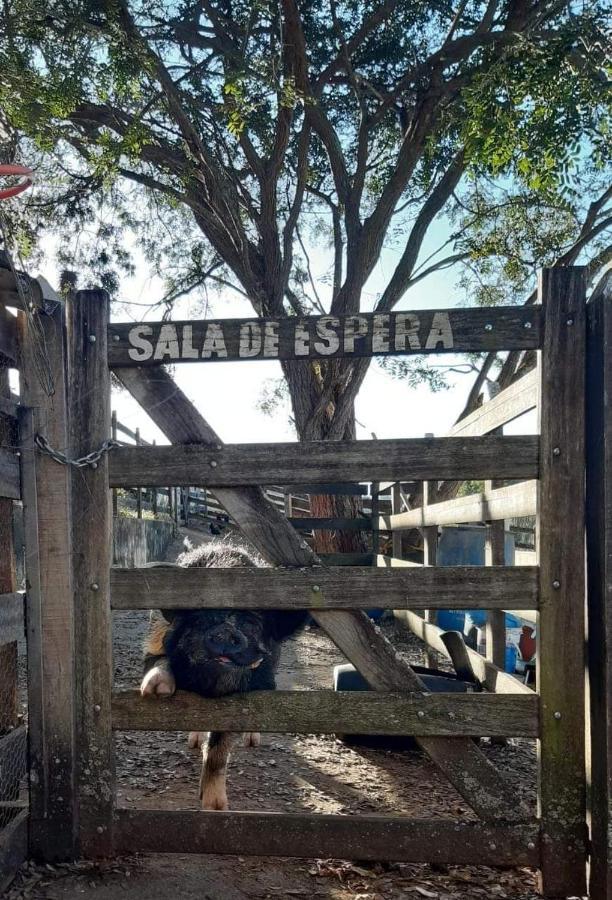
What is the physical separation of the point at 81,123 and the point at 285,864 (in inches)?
405

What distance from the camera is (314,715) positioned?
3053mm

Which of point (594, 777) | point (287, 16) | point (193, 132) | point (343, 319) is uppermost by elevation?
point (287, 16)

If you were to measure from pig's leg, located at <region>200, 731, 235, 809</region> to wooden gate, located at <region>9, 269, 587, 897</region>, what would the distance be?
2.28 feet

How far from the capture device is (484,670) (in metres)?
4.70

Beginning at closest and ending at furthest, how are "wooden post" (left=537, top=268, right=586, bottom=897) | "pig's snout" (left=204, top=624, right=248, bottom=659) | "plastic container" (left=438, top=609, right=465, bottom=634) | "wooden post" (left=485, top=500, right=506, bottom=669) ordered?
"wooden post" (left=537, top=268, right=586, bottom=897)
"pig's snout" (left=204, top=624, right=248, bottom=659)
"wooden post" (left=485, top=500, right=506, bottom=669)
"plastic container" (left=438, top=609, right=465, bottom=634)

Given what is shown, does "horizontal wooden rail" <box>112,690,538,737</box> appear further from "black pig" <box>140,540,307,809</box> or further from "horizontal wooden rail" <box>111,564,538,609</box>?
"horizontal wooden rail" <box>111,564,538,609</box>

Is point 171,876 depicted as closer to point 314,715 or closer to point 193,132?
point 314,715

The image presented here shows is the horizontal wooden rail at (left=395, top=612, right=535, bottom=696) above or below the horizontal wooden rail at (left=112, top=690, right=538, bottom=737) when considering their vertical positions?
below

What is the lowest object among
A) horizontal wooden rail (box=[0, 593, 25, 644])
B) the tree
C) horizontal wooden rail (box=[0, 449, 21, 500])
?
horizontal wooden rail (box=[0, 593, 25, 644])

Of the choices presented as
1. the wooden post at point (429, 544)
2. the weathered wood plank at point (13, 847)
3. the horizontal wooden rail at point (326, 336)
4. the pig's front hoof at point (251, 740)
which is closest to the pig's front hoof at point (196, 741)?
the pig's front hoof at point (251, 740)

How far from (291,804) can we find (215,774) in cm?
65

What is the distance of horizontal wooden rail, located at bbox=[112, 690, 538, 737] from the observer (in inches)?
117

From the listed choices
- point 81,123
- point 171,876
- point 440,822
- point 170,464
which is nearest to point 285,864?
point 171,876

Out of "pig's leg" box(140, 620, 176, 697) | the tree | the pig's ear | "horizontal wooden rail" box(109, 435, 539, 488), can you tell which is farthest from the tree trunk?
"horizontal wooden rail" box(109, 435, 539, 488)
